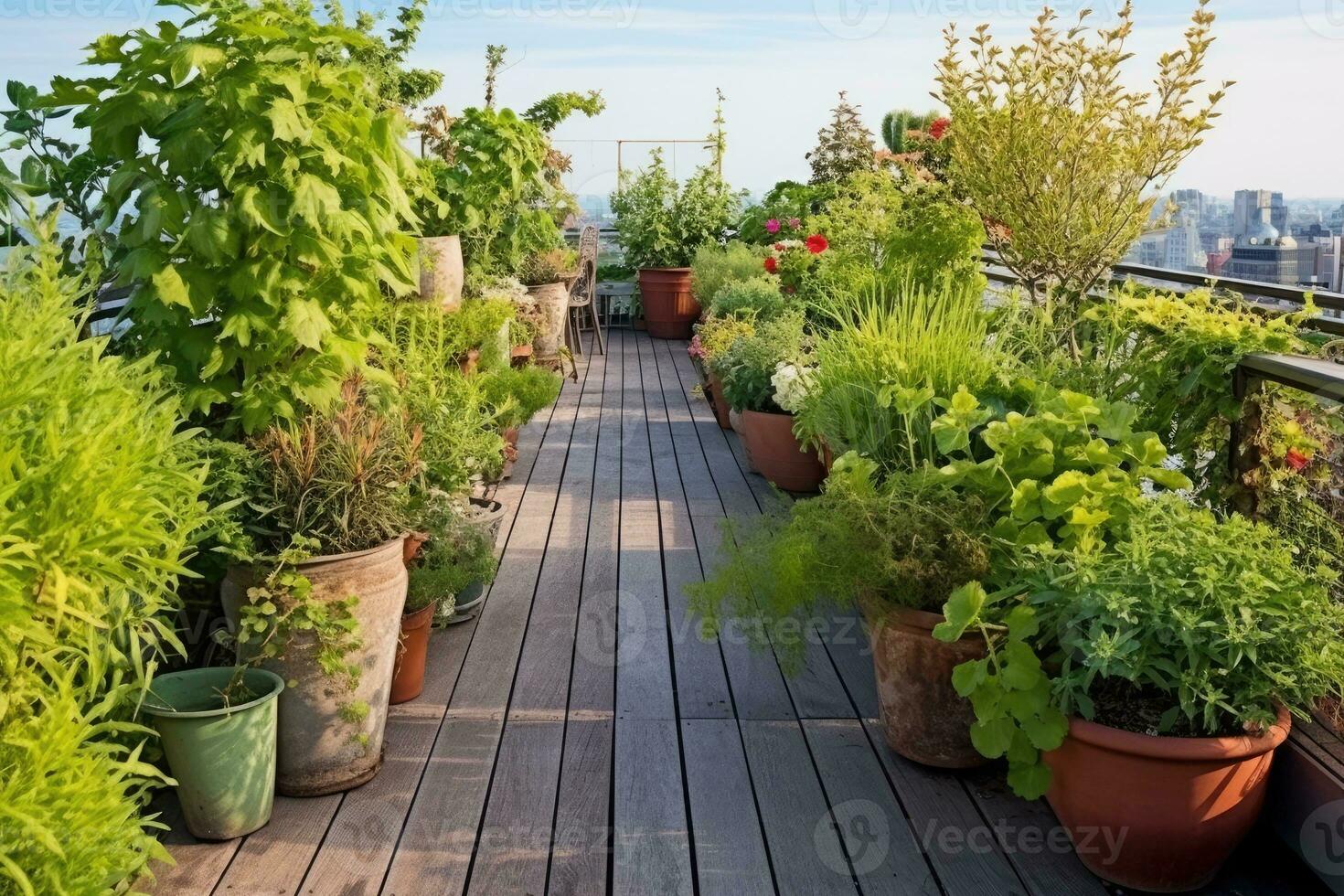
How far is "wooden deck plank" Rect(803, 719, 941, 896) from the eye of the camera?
2.34m

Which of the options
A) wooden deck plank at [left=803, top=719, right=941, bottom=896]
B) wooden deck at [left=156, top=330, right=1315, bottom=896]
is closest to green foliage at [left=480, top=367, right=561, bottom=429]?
wooden deck at [left=156, top=330, right=1315, bottom=896]

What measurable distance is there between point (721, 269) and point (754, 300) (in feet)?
6.11

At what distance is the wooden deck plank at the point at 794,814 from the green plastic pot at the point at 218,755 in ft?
3.71

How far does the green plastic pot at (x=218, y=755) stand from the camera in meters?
2.41

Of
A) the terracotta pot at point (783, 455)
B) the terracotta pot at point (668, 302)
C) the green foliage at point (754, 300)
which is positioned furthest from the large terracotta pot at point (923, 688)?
the terracotta pot at point (668, 302)

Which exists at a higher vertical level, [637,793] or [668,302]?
[668,302]

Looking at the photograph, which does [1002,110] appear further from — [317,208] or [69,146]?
[69,146]

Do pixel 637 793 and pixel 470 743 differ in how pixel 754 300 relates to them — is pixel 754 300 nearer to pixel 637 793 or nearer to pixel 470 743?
pixel 470 743

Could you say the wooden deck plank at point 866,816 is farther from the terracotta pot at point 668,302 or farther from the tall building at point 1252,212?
the terracotta pot at point 668,302

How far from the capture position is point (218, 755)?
7.96 ft

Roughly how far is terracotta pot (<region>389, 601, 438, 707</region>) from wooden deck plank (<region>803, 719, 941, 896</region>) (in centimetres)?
109

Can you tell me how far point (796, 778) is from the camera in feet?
9.02

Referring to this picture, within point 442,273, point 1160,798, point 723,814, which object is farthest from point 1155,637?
point 442,273

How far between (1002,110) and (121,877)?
3261 millimetres
